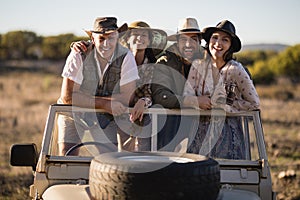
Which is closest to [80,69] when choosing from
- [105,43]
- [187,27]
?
[105,43]

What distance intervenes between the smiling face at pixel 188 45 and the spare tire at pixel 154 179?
1830mm

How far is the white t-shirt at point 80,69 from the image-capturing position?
4.82m

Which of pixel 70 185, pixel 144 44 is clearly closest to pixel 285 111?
pixel 144 44

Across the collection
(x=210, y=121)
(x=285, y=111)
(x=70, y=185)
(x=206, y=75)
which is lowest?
(x=285, y=111)

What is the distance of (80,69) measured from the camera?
4.86 meters

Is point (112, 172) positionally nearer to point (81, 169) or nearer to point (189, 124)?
point (81, 169)

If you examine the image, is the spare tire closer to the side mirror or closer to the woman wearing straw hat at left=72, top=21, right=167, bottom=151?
the side mirror

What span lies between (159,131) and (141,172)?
3.99 feet

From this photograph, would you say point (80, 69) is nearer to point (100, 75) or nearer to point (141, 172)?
point (100, 75)

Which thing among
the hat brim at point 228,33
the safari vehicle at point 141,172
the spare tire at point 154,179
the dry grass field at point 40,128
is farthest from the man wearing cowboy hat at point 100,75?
the dry grass field at point 40,128

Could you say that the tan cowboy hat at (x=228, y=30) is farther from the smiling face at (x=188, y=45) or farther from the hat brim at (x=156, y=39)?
the hat brim at (x=156, y=39)

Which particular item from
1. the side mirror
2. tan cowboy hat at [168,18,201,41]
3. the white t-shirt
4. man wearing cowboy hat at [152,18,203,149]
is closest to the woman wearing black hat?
man wearing cowboy hat at [152,18,203,149]

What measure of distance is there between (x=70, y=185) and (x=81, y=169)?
0.68ft

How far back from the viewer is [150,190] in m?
3.39
